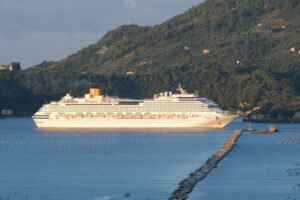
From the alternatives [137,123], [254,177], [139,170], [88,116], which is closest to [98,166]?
[139,170]

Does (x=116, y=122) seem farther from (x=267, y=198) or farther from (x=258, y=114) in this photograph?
(x=267, y=198)

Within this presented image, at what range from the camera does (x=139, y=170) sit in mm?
53219

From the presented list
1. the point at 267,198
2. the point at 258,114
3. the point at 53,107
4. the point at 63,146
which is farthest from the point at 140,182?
Answer: the point at 258,114

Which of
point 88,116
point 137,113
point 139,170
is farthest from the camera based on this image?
point 88,116

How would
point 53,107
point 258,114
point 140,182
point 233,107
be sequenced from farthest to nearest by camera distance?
point 233,107 < point 258,114 < point 53,107 < point 140,182

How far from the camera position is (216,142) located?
82688 millimetres

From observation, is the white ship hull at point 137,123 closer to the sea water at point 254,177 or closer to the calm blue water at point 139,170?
the calm blue water at point 139,170

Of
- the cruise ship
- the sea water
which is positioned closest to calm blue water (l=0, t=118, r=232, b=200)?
the sea water

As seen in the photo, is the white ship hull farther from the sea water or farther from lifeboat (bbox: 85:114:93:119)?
the sea water

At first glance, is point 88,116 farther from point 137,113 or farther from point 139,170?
point 139,170

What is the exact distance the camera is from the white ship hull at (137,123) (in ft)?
384

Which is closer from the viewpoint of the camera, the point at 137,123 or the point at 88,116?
the point at 137,123

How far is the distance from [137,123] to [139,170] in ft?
228

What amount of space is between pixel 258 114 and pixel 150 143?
9170cm
